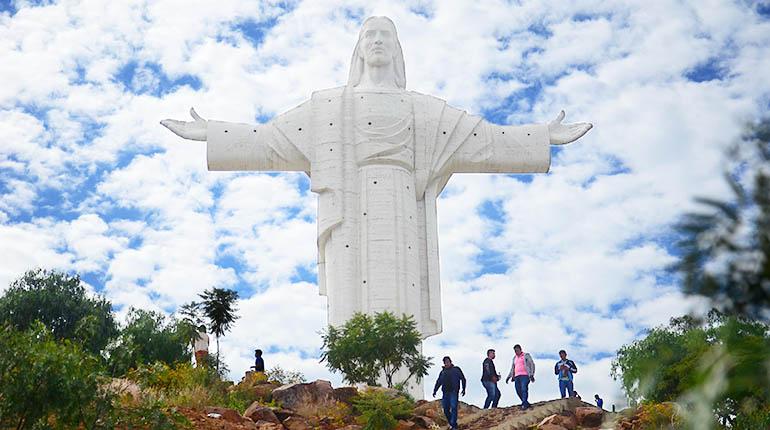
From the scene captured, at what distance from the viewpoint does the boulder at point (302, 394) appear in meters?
19.3

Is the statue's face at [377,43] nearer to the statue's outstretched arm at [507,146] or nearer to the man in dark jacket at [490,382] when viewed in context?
the statue's outstretched arm at [507,146]

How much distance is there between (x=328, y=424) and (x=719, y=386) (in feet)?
50.3

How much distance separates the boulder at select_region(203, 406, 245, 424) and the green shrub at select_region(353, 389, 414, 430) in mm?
2032

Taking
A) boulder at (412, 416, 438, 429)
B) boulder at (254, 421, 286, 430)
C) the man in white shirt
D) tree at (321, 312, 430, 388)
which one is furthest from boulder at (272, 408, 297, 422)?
the man in white shirt

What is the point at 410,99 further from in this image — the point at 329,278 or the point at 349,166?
the point at 329,278

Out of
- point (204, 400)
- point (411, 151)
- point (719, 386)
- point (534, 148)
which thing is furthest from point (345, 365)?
point (719, 386)

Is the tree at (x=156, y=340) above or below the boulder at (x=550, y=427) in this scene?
above

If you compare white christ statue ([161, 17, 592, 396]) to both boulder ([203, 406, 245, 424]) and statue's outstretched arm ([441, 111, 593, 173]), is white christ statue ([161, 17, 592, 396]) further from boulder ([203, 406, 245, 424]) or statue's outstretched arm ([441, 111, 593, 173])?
boulder ([203, 406, 245, 424])

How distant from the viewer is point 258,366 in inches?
949

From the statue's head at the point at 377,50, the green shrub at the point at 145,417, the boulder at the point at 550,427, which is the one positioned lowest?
the boulder at the point at 550,427

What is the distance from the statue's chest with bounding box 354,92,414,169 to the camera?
96.3ft

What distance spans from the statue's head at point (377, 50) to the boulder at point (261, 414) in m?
14.9

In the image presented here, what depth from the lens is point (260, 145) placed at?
97.7 feet

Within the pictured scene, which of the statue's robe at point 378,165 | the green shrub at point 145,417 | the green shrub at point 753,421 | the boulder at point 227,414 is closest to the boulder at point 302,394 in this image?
the boulder at point 227,414
